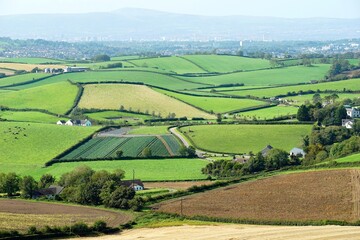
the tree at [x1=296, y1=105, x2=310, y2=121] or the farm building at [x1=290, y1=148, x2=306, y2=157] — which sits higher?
the tree at [x1=296, y1=105, x2=310, y2=121]

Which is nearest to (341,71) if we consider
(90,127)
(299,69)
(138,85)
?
(299,69)

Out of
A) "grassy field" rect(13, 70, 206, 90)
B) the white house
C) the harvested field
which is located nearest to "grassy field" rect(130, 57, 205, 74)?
"grassy field" rect(13, 70, 206, 90)

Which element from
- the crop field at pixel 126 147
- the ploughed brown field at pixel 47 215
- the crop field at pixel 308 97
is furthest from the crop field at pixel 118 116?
the ploughed brown field at pixel 47 215

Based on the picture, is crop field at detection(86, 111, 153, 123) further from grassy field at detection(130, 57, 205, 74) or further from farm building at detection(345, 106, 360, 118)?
grassy field at detection(130, 57, 205, 74)

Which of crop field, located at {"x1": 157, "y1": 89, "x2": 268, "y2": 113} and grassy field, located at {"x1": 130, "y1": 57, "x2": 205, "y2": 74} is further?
grassy field, located at {"x1": 130, "y1": 57, "x2": 205, "y2": 74}

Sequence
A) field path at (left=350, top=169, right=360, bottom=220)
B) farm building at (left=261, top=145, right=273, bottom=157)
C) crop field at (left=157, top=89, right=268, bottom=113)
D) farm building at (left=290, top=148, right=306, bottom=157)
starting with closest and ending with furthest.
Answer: field path at (left=350, top=169, right=360, bottom=220)
farm building at (left=290, top=148, right=306, bottom=157)
farm building at (left=261, top=145, right=273, bottom=157)
crop field at (left=157, top=89, right=268, bottom=113)

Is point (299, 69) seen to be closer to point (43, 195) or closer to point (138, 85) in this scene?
point (138, 85)

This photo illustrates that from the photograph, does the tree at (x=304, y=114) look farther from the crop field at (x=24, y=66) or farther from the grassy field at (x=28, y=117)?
the crop field at (x=24, y=66)
